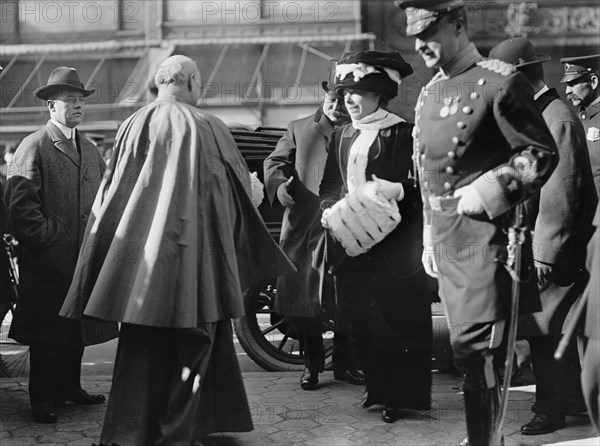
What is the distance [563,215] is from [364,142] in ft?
3.82

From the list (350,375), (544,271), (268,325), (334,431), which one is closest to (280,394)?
(350,375)

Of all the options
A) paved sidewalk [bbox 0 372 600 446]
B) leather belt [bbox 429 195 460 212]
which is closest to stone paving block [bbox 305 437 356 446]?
paved sidewalk [bbox 0 372 600 446]

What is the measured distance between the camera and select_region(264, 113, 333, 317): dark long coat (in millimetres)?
5324

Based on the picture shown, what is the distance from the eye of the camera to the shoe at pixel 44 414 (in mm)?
4734

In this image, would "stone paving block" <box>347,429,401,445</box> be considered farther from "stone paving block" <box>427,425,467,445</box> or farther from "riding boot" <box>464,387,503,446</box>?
"riding boot" <box>464,387,503,446</box>

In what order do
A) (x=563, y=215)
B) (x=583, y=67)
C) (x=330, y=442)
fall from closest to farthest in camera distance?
1. (x=330, y=442)
2. (x=563, y=215)
3. (x=583, y=67)

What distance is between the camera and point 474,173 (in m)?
3.75

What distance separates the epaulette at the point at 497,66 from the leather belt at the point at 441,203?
2.00ft

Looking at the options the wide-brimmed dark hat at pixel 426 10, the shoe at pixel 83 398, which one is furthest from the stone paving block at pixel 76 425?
the wide-brimmed dark hat at pixel 426 10

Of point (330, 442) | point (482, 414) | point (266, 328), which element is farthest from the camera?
point (266, 328)

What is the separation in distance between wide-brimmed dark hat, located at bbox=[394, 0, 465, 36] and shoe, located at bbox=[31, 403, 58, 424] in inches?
115

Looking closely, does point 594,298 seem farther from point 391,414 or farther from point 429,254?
point 391,414

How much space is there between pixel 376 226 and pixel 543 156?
4.21 feet

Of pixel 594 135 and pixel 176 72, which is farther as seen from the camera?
pixel 594 135
